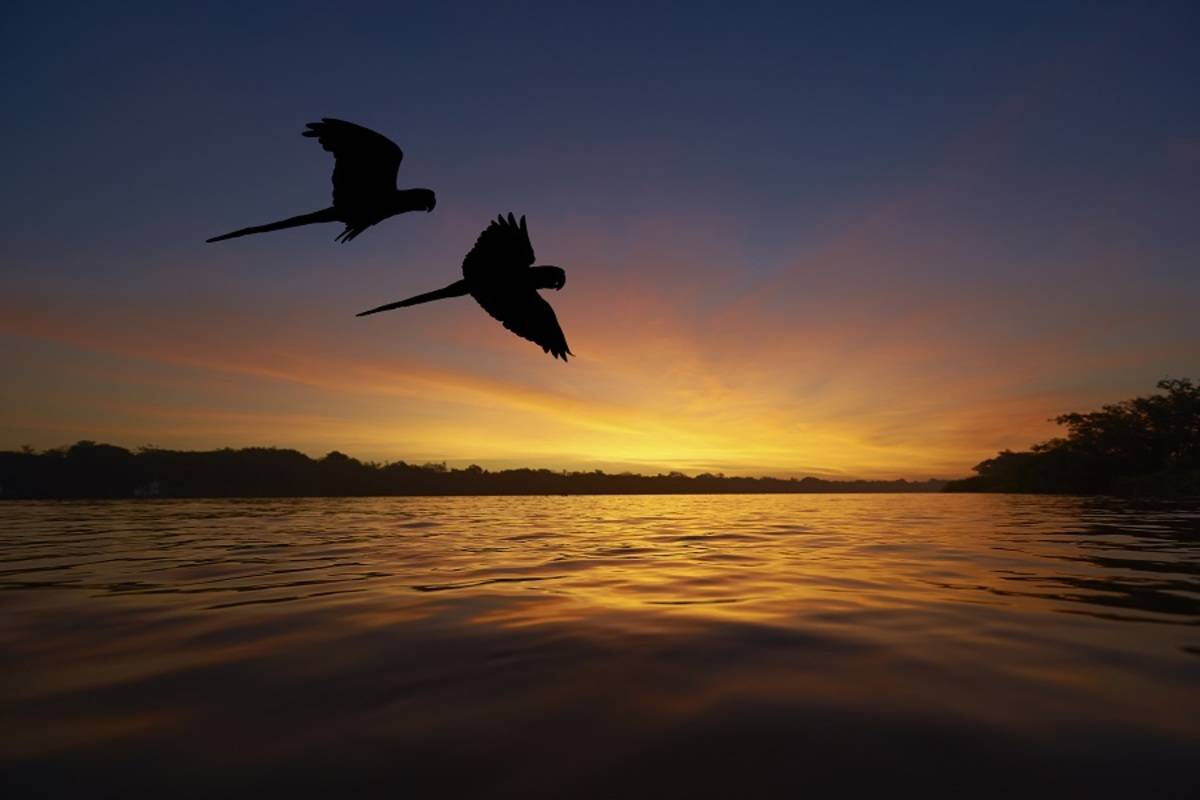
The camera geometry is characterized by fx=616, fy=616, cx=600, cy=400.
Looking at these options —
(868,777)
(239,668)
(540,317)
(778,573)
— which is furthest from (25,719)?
(778,573)

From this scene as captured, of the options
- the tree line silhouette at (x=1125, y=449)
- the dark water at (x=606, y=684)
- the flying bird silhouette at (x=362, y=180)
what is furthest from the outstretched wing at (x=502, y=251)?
the tree line silhouette at (x=1125, y=449)

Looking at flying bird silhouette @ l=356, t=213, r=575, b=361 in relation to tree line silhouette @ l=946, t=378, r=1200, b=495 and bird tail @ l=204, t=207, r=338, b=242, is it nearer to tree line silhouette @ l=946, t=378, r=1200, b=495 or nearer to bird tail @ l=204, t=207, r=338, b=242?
bird tail @ l=204, t=207, r=338, b=242

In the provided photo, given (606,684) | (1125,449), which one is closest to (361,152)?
(606,684)

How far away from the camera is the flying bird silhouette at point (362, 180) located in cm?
428

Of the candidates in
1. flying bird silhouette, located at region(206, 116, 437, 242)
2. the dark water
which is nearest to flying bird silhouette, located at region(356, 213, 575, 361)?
flying bird silhouette, located at region(206, 116, 437, 242)

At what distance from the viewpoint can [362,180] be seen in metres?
4.72

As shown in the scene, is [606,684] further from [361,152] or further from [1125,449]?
[1125,449]

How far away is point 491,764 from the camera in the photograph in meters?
2.95

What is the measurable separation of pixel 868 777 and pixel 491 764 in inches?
68.6

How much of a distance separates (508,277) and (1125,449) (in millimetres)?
85286

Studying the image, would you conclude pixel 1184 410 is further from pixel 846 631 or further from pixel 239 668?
pixel 239 668

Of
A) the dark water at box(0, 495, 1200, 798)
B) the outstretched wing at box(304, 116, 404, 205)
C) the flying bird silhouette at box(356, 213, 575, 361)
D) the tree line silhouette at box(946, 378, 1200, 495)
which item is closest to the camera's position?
the dark water at box(0, 495, 1200, 798)

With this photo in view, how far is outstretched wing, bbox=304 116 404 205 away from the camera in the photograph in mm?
4785

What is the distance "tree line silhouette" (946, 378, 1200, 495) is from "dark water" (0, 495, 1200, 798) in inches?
2686
